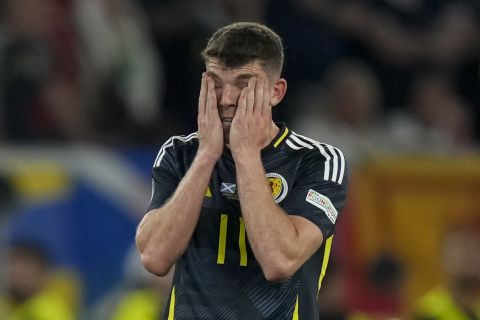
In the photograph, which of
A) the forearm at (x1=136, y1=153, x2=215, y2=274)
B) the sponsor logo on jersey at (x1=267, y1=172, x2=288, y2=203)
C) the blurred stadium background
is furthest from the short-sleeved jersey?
the blurred stadium background

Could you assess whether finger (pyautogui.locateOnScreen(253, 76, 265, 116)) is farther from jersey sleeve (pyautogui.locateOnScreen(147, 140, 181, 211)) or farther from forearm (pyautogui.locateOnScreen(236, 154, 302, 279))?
jersey sleeve (pyautogui.locateOnScreen(147, 140, 181, 211))

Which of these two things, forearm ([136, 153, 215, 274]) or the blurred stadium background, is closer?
forearm ([136, 153, 215, 274])

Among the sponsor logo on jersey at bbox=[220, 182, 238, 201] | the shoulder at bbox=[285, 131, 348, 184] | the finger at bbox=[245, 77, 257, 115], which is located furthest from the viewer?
the shoulder at bbox=[285, 131, 348, 184]

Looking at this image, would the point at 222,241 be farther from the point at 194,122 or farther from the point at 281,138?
the point at 194,122

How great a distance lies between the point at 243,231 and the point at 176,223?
0.27 metres

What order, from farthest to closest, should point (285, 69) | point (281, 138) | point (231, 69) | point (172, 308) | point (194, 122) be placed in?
point (285, 69), point (194, 122), point (281, 138), point (172, 308), point (231, 69)

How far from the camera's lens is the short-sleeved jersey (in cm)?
453

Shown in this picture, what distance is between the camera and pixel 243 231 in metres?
4.57

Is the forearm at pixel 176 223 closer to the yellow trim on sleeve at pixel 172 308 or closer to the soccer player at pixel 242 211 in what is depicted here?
the soccer player at pixel 242 211

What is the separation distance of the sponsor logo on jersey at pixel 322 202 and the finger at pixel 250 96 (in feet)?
1.25

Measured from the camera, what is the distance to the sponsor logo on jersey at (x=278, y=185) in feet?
15.3

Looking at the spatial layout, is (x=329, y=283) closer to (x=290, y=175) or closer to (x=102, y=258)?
(x=102, y=258)

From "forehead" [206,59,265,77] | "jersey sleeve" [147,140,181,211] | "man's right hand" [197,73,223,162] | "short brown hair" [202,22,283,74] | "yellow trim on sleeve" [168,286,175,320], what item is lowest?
"yellow trim on sleeve" [168,286,175,320]

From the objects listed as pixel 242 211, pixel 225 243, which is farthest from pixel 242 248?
pixel 242 211
